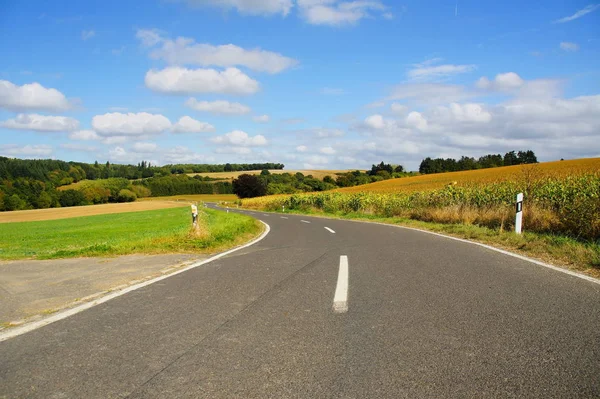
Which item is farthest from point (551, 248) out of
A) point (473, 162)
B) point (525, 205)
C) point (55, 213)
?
point (473, 162)

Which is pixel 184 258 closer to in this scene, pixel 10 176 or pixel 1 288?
pixel 1 288

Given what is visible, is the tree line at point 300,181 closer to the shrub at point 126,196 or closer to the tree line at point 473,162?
the tree line at point 473,162

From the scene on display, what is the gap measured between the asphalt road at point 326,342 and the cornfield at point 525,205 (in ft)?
18.5

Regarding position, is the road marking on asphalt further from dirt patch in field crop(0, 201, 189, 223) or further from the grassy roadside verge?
dirt patch in field crop(0, 201, 189, 223)

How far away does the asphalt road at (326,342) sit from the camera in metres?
2.74

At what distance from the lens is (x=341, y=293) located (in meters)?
5.16

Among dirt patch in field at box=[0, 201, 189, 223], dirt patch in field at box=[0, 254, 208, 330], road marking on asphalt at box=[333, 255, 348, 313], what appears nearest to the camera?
road marking on asphalt at box=[333, 255, 348, 313]

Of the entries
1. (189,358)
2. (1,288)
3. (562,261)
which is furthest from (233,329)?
(562,261)

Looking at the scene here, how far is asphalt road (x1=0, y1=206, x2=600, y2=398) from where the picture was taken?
2.74 metres

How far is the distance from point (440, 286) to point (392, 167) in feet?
341

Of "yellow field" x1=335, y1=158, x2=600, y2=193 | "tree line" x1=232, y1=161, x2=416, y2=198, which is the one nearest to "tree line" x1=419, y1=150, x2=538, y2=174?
"tree line" x1=232, y1=161, x2=416, y2=198

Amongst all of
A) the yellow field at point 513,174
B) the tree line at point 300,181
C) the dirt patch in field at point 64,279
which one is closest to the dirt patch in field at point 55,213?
the yellow field at point 513,174

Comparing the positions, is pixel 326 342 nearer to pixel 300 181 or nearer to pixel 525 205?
pixel 525 205

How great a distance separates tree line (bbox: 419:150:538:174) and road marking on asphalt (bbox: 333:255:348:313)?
284 feet
